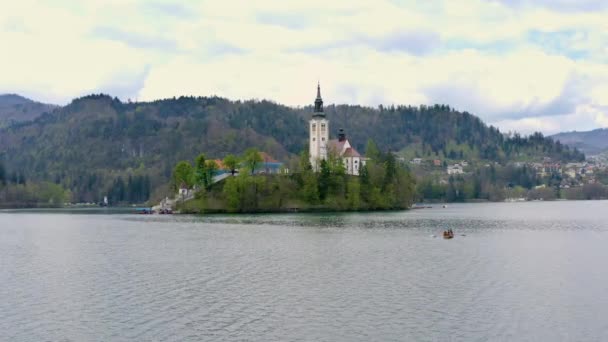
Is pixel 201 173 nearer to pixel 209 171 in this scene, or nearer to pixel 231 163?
pixel 209 171

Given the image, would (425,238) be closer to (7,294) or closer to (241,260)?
(241,260)

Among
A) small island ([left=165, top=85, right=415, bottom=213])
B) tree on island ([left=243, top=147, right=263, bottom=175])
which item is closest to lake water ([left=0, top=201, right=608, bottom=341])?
small island ([left=165, top=85, right=415, bottom=213])

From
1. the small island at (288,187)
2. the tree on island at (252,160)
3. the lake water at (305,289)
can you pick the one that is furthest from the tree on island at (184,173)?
the lake water at (305,289)

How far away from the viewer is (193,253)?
77062mm

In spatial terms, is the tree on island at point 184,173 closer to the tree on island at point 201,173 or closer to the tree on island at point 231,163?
the tree on island at point 201,173

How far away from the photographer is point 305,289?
51938 mm

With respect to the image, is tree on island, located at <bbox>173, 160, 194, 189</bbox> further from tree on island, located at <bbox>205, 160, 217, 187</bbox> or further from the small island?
tree on island, located at <bbox>205, 160, 217, 187</bbox>

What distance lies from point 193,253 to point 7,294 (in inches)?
1119

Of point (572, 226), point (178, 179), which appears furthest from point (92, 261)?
point (178, 179)

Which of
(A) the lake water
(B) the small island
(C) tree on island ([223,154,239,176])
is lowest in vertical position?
(A) the lake water

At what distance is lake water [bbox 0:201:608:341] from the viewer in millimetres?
38656

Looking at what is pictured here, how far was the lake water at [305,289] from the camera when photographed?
1522 inches

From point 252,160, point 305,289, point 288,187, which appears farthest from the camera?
point 252,160

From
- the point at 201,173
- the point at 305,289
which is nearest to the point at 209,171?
the point at 201,173
